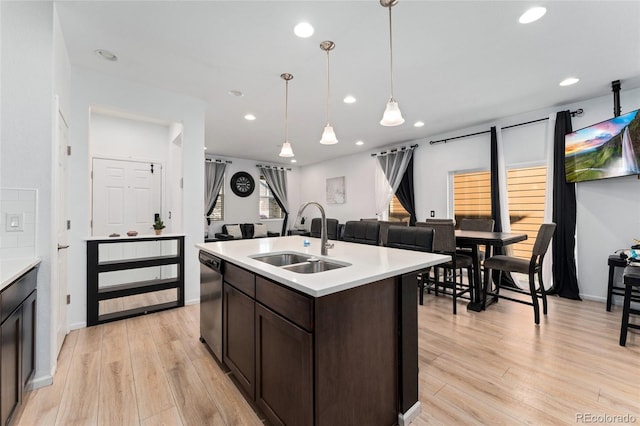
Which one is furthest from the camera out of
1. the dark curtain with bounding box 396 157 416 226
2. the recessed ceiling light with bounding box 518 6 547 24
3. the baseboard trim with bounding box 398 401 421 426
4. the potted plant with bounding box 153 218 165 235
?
the dark curtain with bounding box 396 157 416 226

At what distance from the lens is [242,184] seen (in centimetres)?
721

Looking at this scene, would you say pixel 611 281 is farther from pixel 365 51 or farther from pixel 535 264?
pixel 365 51

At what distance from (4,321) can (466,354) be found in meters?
2.94

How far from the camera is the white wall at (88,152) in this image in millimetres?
2748

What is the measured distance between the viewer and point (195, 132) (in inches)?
138

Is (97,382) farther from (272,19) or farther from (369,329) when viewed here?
(272,19)

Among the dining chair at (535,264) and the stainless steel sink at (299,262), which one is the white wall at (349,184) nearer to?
the dining chair at (535,264)

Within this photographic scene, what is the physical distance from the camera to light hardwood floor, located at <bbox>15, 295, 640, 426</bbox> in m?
1.58

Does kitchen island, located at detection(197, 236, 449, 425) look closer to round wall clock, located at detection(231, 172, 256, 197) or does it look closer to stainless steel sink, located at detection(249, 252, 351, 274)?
stainless steel sink, located at detection(249, 252, 351, 274)

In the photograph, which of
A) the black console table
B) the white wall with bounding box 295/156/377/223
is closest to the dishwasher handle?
the black console table

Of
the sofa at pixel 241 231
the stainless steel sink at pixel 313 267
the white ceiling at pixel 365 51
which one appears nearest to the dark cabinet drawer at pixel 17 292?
the stainless steel sink at pixel 313 267

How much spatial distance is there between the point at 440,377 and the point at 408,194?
3947 millimetres

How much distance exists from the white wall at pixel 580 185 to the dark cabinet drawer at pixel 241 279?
14.0 feet
